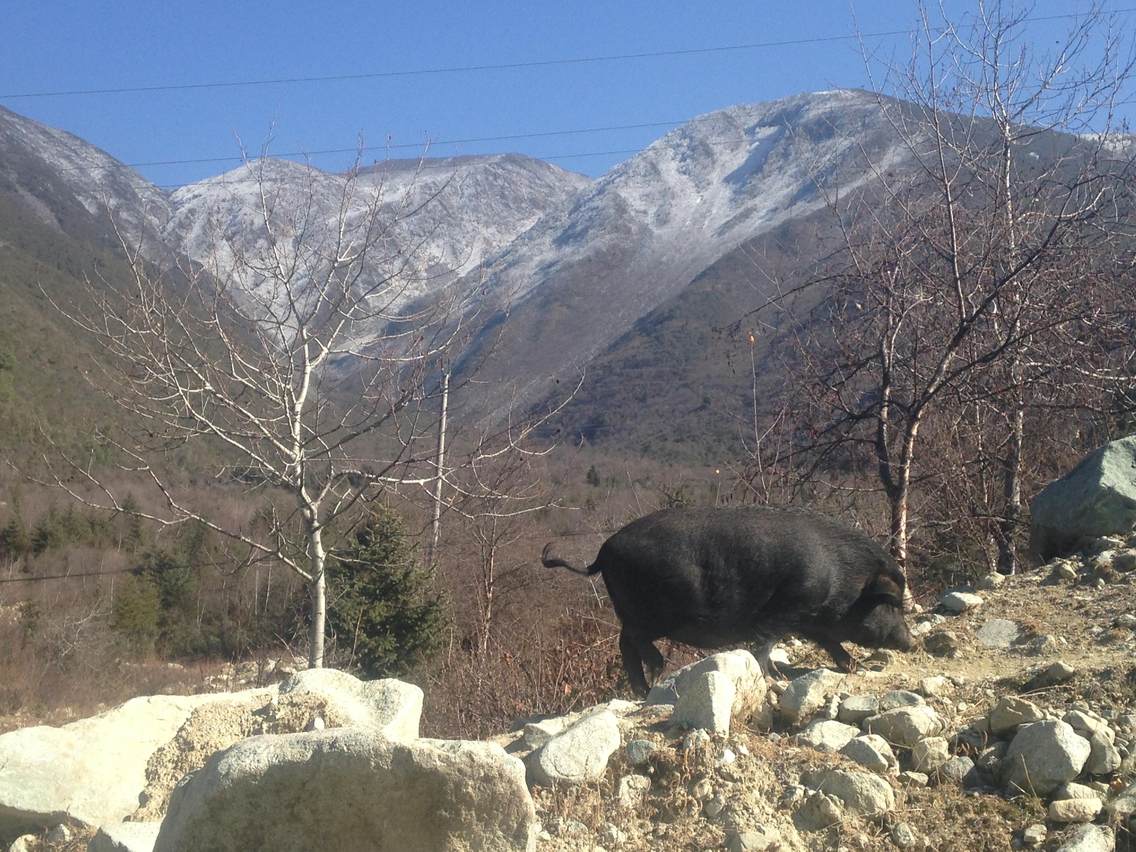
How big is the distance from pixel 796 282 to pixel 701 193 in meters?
137

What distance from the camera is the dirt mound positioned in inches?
213

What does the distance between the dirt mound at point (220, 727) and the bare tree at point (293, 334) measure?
3991 millimetres

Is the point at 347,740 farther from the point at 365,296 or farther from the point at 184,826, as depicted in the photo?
the point at 365,296

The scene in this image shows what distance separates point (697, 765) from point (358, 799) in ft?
5.22

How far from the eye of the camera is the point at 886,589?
6559 millimetres

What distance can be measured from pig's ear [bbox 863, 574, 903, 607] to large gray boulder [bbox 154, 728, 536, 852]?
354 centimetres

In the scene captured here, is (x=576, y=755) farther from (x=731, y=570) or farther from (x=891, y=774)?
(x=731, y=570)

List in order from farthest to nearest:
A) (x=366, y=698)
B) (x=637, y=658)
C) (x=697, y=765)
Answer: (x=637, y=658), (x=366, y=698), (x=697, y=765)

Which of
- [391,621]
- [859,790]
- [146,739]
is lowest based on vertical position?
[391,621]

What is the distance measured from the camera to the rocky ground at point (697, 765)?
11.7ft

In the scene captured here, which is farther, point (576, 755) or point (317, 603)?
point (317, 603)

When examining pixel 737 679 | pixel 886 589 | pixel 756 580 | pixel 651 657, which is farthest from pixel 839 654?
pixel 737 679

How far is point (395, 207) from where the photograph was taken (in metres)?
11.2

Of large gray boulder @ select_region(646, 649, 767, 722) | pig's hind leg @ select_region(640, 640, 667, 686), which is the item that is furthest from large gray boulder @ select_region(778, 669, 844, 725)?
pig's hind leg @ select_region(640, 640, 667, 686)
